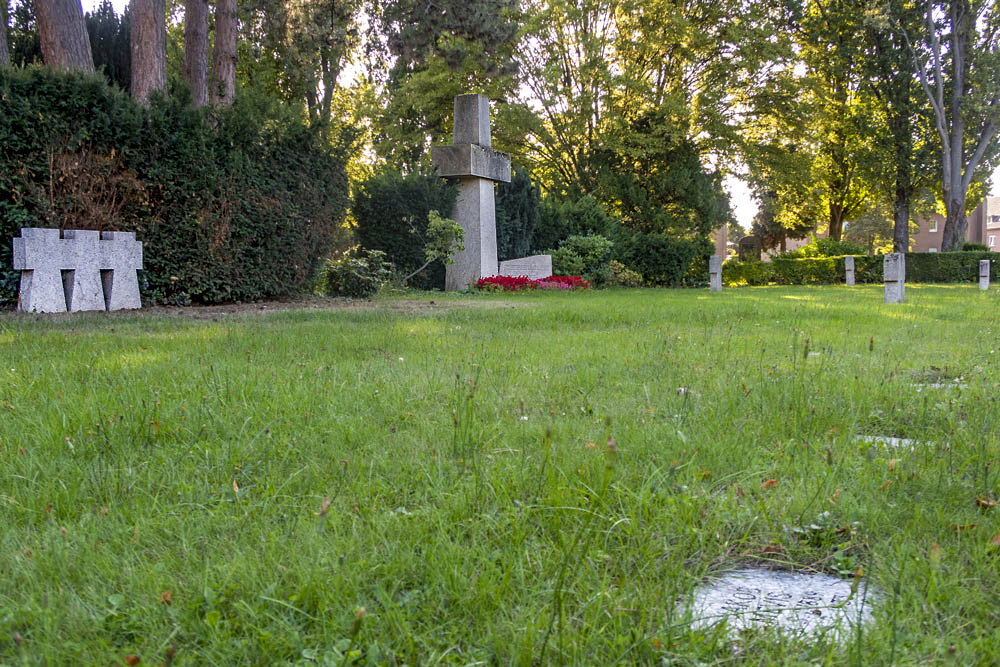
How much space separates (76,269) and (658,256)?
17294 mm

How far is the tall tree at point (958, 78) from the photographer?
2456cm

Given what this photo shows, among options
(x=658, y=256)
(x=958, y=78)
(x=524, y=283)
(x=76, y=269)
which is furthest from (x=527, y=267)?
(x=958, y=78)

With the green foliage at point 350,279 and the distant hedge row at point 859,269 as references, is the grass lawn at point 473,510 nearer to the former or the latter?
the green foliage at point 350,279

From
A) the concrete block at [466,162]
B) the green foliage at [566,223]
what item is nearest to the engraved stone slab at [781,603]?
the concrete block at [466,162]

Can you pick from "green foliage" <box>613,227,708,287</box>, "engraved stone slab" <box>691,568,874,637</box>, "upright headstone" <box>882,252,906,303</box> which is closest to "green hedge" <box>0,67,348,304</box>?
"engraved stone slab" <box>691,568,874,637</box>

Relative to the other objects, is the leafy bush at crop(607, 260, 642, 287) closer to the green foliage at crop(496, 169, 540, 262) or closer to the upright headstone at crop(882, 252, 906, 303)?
the green foliage at crop(496, 169, 540, 262)

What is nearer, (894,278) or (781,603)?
(781,603)

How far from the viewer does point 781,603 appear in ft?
4.73

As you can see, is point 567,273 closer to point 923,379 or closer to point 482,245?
point 482,245

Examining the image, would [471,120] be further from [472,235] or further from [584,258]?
[584,258]

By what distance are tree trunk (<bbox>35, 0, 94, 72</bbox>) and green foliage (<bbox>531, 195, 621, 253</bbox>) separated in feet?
39.5

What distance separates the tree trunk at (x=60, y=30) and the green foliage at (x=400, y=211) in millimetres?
6037

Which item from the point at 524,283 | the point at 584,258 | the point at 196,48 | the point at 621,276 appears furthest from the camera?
the point at 621,276

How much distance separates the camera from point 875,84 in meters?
27.6
